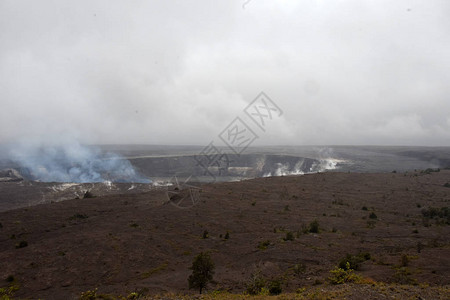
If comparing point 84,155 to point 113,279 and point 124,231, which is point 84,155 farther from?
point 113,279

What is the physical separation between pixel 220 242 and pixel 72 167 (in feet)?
272

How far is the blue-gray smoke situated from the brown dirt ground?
49004mm

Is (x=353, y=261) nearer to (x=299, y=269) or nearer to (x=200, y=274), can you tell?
(x=299, y=269)

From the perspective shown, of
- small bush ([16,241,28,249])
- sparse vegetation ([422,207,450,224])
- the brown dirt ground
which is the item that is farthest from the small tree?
sparse vegetation ([422,207,450,224])

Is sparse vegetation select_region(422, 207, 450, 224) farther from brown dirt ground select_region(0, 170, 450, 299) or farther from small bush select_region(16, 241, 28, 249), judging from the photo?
small bush select_region(16, 241, 28, 249)

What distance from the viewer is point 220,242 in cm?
2122

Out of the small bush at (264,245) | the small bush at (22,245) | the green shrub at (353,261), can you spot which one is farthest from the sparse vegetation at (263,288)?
the small bush at (22,245)

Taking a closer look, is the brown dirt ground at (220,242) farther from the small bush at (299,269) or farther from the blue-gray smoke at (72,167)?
the blue-gray smoke at (72,167)

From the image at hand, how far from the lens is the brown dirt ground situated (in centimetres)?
1380

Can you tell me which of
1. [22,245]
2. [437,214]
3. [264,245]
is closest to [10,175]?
[22,245]

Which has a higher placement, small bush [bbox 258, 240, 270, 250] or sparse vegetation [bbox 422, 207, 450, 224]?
sparse vegetation [bbox 422, 207, 450, 224]

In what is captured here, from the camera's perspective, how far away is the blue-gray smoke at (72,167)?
3152 inches

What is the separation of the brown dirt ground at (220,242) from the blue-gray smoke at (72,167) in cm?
4900

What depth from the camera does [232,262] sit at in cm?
1717
